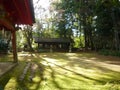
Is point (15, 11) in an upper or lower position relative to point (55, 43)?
upper

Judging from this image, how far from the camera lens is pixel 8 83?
737 cm

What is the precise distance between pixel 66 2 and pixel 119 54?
1830 centimetres

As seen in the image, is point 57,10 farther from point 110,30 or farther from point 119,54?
point 119,54

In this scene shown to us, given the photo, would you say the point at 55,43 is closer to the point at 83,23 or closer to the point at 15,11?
the point at 83,23

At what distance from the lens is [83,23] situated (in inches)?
1548

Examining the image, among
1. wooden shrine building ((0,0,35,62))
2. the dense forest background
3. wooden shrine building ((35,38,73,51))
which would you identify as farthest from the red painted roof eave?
wooden shrine building ((35,38,73,51))

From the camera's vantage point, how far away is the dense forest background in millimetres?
28572

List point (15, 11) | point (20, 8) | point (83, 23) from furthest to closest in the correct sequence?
1. point (83, 23)
2. point (15, 11)
3. point (20, 8)

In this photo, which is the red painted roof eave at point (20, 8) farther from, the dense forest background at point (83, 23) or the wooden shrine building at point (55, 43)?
the wooden shrine building at point (55, 43)

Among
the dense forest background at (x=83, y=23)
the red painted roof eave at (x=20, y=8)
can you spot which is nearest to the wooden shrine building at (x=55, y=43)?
the dense forest background at (x=83, y=23)

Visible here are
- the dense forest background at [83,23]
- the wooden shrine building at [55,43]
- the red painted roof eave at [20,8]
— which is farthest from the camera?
the wooden shrine building at [55,43]

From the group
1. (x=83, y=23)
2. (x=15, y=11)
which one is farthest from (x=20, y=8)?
(x=83, y=23)

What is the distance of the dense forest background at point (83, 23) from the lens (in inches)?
1125

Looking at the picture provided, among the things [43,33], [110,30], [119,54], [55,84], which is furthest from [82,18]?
[55,84]
